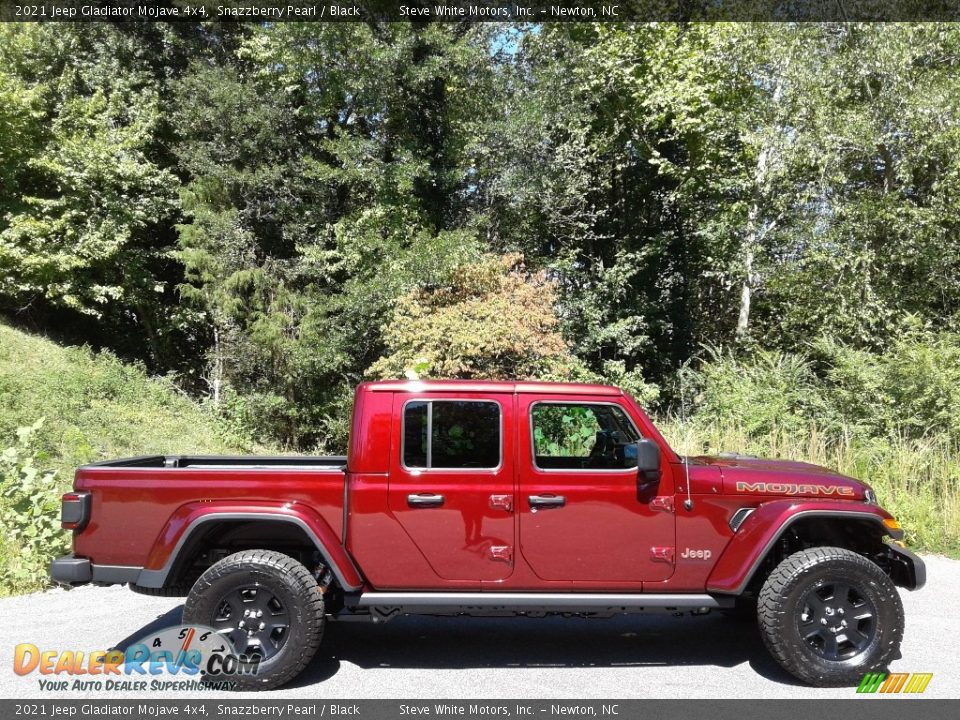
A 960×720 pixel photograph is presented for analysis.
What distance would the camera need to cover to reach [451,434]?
472 centimetres

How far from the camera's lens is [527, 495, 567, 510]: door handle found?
4574 millimetres

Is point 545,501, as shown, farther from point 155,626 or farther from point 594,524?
point 155,626

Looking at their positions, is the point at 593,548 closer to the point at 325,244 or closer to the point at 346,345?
the point at 346,345

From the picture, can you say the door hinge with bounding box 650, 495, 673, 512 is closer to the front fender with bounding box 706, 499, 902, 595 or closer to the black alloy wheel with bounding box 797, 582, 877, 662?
the front fender with bounding box 706, 499, 902, 595

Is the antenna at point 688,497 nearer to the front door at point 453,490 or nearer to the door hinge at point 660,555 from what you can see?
the door hinge at point 660,555

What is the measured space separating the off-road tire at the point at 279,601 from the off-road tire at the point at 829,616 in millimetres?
2673

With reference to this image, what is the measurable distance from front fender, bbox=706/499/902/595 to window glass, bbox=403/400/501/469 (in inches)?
59.6

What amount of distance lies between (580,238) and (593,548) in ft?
44.2

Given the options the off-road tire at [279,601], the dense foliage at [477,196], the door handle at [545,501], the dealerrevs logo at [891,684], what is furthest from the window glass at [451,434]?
the dense foliage at [477,196]

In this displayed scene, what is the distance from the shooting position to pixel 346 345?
15.4m

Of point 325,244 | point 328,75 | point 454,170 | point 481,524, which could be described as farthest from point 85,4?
point 481,524

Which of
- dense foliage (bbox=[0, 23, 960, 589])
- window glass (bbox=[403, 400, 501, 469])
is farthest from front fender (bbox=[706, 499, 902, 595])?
dense foliage (bbox=[0, 23, 960, 589])

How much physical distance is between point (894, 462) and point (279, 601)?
26.3 feet

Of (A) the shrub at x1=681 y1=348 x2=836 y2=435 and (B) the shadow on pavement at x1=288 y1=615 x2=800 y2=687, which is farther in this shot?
(A) the shrub at x1=681 y1=348 x2=836 y2=435
